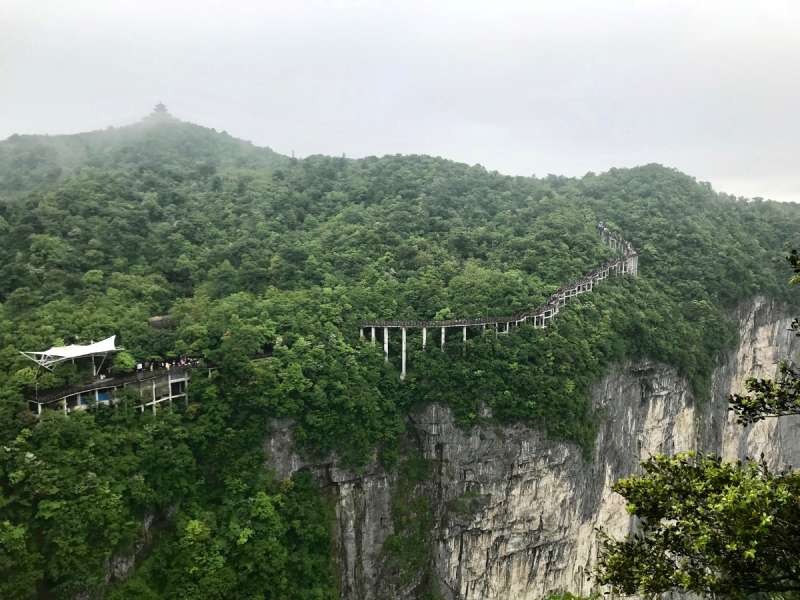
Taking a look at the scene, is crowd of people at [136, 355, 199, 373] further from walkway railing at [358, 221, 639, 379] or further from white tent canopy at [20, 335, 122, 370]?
walkway railing at [358, 221, 639, 379]

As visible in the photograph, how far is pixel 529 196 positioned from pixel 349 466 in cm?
3325

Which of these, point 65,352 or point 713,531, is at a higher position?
point 713,531

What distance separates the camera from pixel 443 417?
27438 millimetres

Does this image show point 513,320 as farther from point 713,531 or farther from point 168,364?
point 713,531

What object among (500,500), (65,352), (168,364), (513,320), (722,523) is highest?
(722,523)

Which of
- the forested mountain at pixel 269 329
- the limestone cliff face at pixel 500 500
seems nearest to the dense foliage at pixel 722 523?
the forested mountain at pixel 269 329

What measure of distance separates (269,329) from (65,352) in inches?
332

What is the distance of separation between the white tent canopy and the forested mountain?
1.50 feet

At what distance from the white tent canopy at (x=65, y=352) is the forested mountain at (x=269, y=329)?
46 centimetres

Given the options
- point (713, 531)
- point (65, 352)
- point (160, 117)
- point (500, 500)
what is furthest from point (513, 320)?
point (160, 117)

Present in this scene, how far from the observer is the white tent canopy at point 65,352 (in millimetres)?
20938

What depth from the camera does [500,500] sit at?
27406 millimetres

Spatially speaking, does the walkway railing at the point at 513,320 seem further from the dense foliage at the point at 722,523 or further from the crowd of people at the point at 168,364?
the dense foliage at the point at 722,523

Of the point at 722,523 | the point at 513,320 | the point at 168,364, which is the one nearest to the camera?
the point at 722,523
